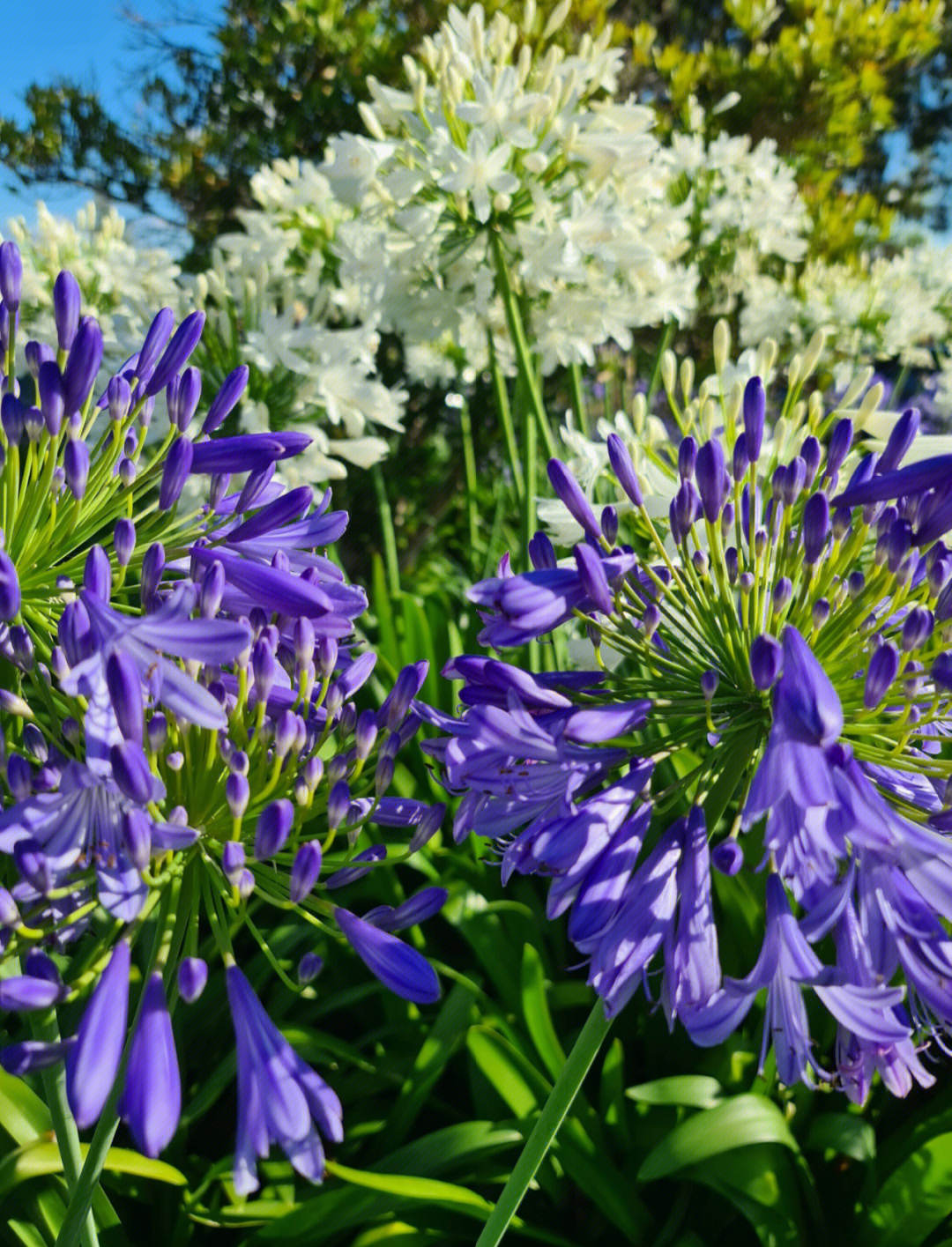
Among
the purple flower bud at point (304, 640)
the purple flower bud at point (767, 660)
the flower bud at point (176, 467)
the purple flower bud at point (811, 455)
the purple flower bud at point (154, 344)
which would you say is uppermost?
the purple flower bud at point (154, 344)

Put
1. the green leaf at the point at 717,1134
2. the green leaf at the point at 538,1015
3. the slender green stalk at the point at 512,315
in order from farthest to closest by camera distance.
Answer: the slender green stalk at the point at 512,315 < the green leaf at the point at 538,1015 < the green leaf at the point at 717,1134

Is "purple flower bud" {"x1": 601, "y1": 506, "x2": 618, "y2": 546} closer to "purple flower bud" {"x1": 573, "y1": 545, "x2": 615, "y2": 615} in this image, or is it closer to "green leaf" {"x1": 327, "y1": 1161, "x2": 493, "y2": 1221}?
"purple flower bud" {"x1": 573, "y1": 545, "x2": 615, "y2": 615}

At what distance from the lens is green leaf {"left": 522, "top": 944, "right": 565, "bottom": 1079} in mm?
1951

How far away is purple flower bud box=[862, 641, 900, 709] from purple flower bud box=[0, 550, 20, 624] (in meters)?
0.88

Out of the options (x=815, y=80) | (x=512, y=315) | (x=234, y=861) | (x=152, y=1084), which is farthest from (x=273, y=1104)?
(x=815, y=80)

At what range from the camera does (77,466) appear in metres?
1.05

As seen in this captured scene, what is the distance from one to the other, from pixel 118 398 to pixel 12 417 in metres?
0.12

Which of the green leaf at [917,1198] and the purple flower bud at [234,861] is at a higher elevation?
the purple flower bud at [234,861]

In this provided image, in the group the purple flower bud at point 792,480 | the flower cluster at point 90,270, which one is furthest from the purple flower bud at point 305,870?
the flower cluster at point 90,270

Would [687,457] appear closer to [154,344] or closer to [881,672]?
[881,672]

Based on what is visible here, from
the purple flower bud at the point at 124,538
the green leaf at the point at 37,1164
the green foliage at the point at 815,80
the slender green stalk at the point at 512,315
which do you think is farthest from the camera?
the green foliage at the point at 815,80

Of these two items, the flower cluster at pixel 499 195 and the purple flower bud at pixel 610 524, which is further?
the flower cluster at pixel 499 195

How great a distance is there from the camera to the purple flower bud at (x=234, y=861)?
35.4 inches

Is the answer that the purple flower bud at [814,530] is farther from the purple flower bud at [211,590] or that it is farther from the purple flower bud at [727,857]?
the purple flower bud at [211,590]
